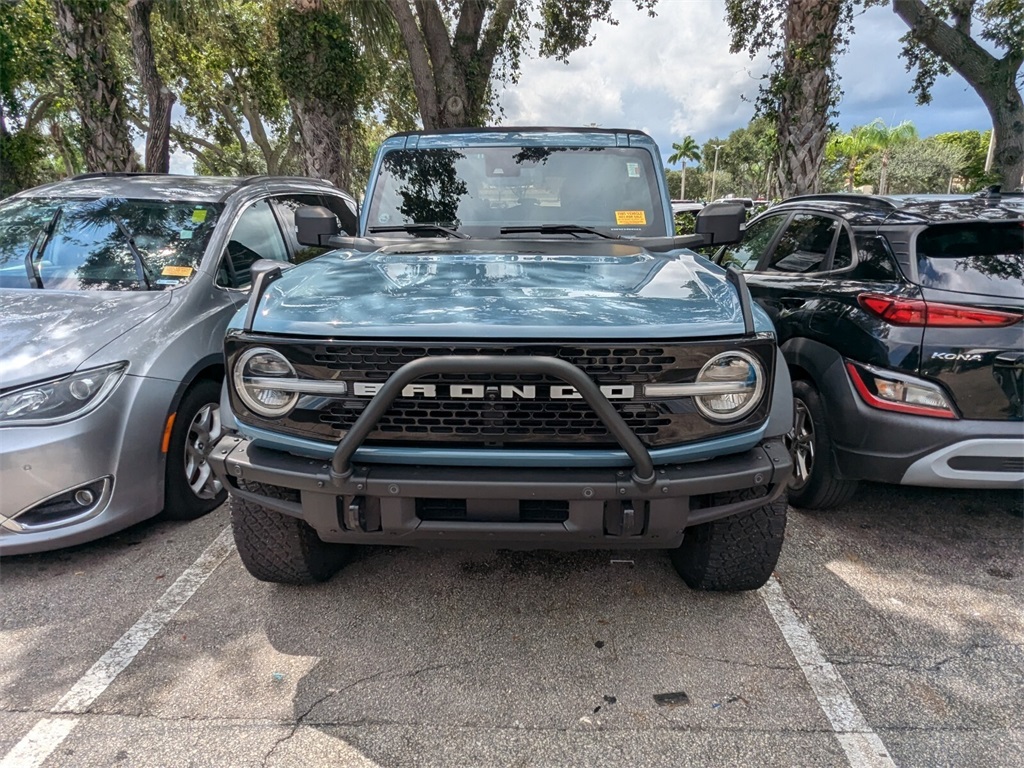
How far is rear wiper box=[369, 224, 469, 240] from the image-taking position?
329 cm

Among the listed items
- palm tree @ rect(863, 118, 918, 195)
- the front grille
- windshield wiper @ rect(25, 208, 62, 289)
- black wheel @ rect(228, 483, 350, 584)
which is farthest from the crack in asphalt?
palm tree @ rect(863, 118, 918, 195)

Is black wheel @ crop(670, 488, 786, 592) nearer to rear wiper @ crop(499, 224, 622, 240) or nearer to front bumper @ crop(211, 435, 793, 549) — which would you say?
front bumper @ crop(211, 435, 793, 549)

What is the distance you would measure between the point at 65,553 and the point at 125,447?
0.80 meters

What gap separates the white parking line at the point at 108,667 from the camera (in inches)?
81.1

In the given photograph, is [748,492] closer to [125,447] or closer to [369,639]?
[369,639]

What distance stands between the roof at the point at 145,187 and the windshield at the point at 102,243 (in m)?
0.08

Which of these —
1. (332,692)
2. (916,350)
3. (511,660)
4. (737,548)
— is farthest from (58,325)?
(916,350)

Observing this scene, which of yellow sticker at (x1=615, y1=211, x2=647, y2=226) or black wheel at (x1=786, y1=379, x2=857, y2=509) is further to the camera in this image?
black wheel at (x1=786, y1=379, x2=857, y2=509)

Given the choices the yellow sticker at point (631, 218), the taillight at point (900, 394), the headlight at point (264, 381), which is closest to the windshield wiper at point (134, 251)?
the headlight at point (264, 381)

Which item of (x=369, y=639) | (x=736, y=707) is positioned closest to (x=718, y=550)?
(x=736, y=707)

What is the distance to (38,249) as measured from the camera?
384 centimetres

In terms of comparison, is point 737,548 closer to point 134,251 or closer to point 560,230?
point 560,230

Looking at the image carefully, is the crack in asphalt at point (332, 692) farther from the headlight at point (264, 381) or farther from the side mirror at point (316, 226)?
the side mirror at point (316, 226)

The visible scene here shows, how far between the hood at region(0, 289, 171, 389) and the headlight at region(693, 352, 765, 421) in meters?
2.93
